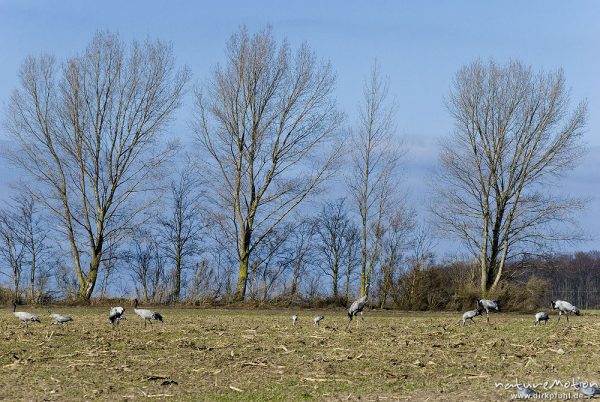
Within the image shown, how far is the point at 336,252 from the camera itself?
4756 centimetres

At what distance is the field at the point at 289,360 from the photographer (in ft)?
43.4

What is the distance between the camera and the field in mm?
→ 13234

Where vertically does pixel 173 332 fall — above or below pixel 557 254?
below

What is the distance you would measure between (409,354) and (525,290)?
27319 mm

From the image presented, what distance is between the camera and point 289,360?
1580 cm

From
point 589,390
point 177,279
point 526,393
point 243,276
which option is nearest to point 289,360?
point 526,393

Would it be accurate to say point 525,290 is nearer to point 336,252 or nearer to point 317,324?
point 336,252

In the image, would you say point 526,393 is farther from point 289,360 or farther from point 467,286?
point 467,286

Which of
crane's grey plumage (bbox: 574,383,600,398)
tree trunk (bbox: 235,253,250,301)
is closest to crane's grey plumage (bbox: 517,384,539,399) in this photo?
crane's grey plumage (bbox: 574,383,600,398)

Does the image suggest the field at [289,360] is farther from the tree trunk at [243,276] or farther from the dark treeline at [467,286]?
the tree trunk at [243,276]

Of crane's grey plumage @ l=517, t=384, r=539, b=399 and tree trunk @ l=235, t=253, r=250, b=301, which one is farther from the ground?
tree trunk @ l=235, t=253, r=250, b=301

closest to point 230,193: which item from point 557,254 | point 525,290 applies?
point 525,290

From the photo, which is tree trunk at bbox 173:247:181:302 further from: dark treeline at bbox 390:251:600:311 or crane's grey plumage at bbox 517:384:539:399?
crane's grey plumage at bbox 517:384:539:399

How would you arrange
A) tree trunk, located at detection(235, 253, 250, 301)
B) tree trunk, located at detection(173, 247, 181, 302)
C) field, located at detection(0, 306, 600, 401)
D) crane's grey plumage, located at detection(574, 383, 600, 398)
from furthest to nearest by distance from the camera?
tree trunk, located at detection(235, 253, 250, 301) < tree trunk, located at detection(173, 247, 181, 302) < field, located at detection(0, 306, 600, 401) < crane's grey plumage, located at detection(574, 383, 600, 398)
